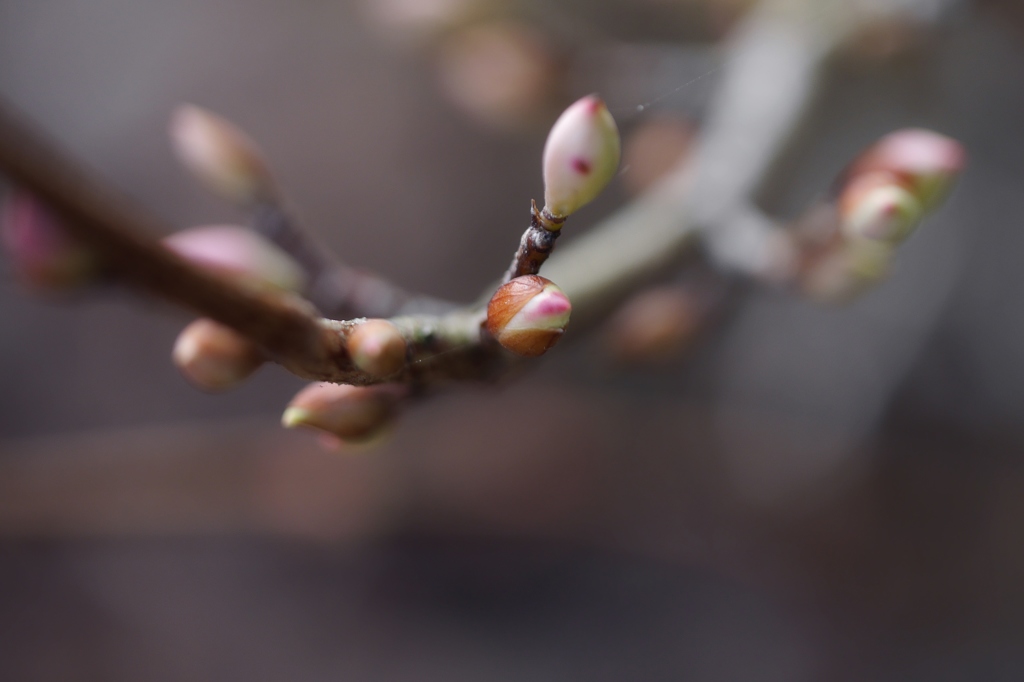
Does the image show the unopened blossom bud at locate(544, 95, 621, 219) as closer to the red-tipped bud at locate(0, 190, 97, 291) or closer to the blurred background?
the red-tipped bud at locate(0, 190, 97, 291)

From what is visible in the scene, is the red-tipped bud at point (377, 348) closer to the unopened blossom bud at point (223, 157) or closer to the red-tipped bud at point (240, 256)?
the red-tipped bud at point (240, 256)

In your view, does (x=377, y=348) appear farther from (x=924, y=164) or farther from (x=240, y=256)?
(x=924, y=164)

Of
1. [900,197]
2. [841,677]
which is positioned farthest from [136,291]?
[841,677]

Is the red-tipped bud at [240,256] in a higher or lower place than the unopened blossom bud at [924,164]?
lower

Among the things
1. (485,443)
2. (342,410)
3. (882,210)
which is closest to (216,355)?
(342,410)

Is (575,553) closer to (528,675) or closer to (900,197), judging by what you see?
(528,675)

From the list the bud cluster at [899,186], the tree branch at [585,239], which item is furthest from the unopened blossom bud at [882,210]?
the tree branch at [585,239]
